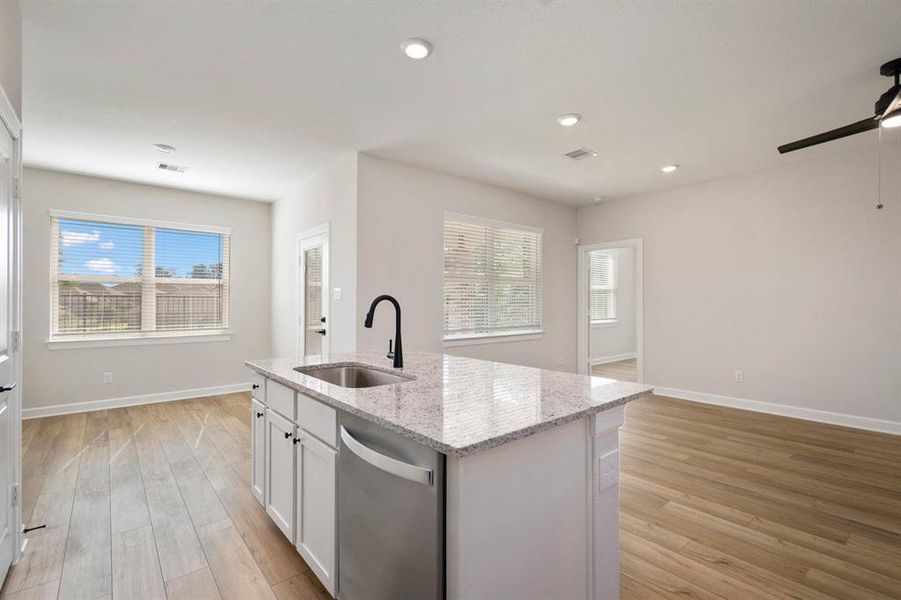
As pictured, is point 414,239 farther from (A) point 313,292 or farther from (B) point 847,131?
(B) point 847,131

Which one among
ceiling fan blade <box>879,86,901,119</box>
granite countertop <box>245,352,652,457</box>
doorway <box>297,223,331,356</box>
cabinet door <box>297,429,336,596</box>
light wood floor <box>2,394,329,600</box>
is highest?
ceiling fan blade <box>879,86,901,119</box>

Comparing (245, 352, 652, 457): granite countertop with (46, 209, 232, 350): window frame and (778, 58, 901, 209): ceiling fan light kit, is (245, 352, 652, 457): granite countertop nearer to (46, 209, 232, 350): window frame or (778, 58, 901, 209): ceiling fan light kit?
(778, 58, 901, 209): ceiling fan light kit

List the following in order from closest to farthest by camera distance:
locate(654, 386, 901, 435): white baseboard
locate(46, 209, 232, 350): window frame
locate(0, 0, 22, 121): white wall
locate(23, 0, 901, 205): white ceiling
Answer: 1. locate(0, 0, 22, 121): white wall
2. locate(23, 0, 901, 205): white ceiling
3. locate(654, 386, 901, 435): white baseboard
4. locate(46, 209, 232, 350): window frame

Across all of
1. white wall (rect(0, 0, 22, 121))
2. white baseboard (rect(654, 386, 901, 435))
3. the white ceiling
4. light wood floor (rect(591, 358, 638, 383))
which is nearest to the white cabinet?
white wall (rect(0, 0, 22, 121))

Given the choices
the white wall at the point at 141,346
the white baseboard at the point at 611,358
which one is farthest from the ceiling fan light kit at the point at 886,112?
the white wall at the point at 141,346

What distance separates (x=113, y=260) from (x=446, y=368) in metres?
4.85

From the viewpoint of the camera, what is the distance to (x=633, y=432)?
12.9ft

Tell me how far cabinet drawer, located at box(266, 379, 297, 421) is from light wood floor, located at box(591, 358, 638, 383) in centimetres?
561

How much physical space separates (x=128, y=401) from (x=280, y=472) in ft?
13.6

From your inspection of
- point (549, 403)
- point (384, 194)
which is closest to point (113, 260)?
point (384, 194)

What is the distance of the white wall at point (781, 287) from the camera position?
4016 mm

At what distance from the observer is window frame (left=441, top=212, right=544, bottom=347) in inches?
190

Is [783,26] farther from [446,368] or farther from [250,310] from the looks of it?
[250,310]

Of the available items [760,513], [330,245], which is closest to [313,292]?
[330,245]
